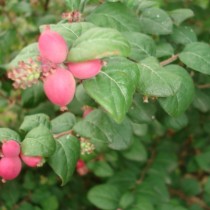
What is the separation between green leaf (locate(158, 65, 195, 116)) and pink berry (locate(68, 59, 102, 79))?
275mm

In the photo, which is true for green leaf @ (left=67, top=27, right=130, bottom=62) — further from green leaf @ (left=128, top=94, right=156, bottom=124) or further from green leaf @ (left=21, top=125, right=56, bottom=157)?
green leaf @ (left=128, top=94, right=156, bottom=124)

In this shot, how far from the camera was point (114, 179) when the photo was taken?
168 centimetres

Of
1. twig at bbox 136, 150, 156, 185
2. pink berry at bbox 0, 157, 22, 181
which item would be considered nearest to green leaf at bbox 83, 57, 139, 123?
pink berry at bbox 0, 157, 22, 181

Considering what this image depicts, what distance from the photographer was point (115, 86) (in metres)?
0.85

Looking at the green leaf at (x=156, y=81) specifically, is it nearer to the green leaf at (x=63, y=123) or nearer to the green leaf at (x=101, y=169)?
the green leaf at (x=63, y=123)

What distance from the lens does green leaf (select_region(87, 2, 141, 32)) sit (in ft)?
3.79

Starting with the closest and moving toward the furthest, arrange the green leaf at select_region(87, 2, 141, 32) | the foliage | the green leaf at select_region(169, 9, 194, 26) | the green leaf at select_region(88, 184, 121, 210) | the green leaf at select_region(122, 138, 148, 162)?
the foliage → the green leaf at select_region(87, 2, 141, 32) → the green leaf at select_region(169, 9, 194, 26) → the green leaf at select_region(88, 184, 121, 210) → the green leaf at select_region(122, 138, 148, 162)

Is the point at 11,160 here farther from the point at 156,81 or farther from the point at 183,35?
the point at 183,35

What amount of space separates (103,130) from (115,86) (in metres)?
0.35

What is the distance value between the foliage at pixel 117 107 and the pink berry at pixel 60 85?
36 mm

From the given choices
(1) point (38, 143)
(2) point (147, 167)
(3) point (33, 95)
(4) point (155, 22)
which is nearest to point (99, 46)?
(1) point (38, 143)

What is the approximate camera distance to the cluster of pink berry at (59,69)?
0.80m

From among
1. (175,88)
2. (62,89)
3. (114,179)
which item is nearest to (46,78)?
(62,89)

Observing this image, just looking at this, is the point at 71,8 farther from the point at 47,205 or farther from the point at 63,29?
the point at 47,205
